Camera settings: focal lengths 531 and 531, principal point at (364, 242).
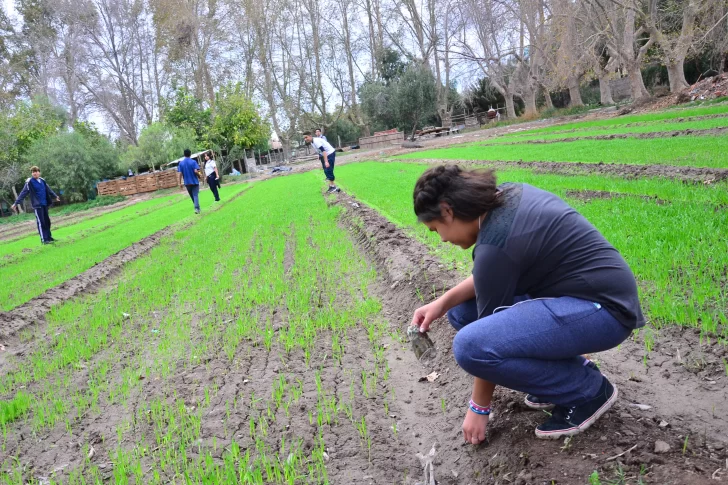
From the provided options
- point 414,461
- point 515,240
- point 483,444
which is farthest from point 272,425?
point 515,240

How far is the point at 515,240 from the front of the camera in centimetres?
230

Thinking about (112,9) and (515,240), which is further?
(112,9)

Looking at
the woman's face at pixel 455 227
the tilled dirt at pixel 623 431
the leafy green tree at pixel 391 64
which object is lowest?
the tilled dirt at pixel 623 431

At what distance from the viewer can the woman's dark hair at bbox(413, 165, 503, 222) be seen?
2.40 meters

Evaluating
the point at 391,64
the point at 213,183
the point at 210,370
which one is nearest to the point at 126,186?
the point at 213,183

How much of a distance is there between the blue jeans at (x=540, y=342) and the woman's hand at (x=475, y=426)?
11.3 inches

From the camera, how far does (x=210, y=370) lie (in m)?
4.50

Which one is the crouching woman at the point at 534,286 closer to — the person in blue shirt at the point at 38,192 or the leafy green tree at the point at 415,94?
the person in blue shirt at the point at 38,192

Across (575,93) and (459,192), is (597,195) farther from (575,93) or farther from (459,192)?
(575,93)

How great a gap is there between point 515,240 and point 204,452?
A: 231cm

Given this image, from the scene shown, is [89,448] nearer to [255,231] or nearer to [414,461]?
[414,461]

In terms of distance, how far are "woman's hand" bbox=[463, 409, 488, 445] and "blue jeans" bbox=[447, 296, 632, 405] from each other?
29 cm

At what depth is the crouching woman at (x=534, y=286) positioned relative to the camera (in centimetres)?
234

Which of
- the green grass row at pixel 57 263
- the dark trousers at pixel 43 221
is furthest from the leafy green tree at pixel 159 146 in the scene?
the dark trousers at pixel 43 221
